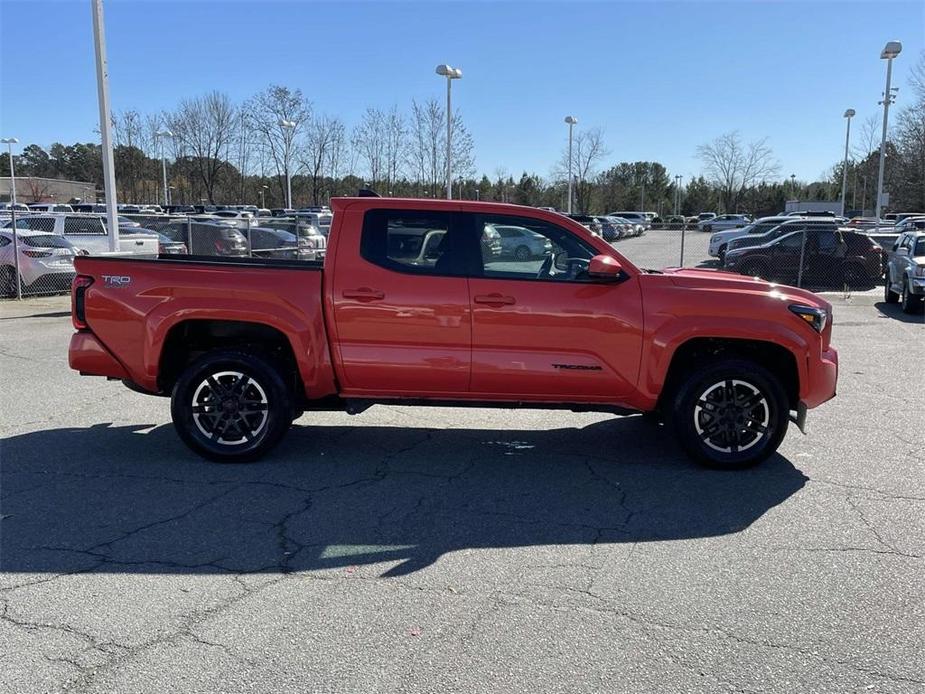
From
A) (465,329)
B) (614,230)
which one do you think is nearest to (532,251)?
(465,329)

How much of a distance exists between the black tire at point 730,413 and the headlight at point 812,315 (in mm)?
470

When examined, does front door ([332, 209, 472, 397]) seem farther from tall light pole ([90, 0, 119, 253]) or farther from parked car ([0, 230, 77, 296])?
parked car ([0, 230, 77, 296])

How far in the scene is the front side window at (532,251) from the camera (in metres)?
5.55

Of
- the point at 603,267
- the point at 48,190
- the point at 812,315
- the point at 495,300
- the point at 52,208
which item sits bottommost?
the point at 812,315

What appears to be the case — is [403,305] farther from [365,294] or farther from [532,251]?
[532,251]

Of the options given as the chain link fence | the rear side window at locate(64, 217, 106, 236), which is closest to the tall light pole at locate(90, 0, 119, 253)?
the chain link fence

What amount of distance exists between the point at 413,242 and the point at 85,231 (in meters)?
16.5

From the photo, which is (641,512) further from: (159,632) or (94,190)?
(94,190)

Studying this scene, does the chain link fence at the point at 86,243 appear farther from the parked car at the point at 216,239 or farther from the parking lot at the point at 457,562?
the parking lot at the point at 457,562

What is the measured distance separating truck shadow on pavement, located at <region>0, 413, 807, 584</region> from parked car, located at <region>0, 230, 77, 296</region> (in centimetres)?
1167

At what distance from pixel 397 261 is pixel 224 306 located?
1307 mm

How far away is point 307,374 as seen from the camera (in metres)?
5.63

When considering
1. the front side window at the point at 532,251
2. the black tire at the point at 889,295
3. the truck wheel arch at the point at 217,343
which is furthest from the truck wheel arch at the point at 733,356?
the black tire at the point at 889,295

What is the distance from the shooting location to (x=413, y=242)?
5621 mm
